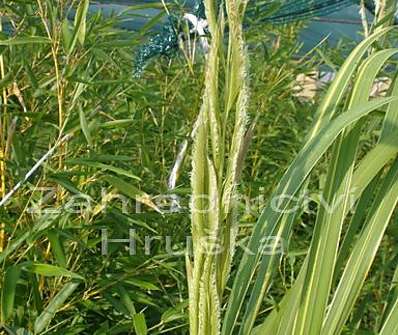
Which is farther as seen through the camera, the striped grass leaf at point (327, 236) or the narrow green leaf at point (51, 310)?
the narrow green leaf at point (51, 310)

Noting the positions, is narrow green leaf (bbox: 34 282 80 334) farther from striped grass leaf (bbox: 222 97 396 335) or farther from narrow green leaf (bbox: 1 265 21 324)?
striped grass leaf (bbox: 222 97 396 335)

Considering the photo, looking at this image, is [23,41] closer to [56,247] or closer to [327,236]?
[56,247]

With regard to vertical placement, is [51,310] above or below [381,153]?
below

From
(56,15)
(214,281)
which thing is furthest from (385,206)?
(56,15)

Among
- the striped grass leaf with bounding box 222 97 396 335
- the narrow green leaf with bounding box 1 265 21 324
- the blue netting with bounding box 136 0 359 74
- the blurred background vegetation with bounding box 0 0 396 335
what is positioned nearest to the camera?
the striped grass leaf with bounding box 222 97 396 335

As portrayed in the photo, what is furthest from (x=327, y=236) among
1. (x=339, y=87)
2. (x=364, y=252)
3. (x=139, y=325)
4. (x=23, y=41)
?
(x=23, y=41)

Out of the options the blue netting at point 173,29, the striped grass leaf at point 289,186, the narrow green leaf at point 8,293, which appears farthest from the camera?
the blue netting at point 173,29

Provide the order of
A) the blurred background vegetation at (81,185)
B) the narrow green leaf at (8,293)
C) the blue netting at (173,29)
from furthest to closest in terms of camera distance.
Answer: the blue netting at (173,29), the blurred background vegetation at (81,185), the narrow green leaf at (8,293)

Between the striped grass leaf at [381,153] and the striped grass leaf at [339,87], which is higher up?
the striped grass leaf at [339,87]

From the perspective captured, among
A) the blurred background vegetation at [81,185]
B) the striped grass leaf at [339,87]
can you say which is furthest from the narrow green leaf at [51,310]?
the striped grass leaf at [339,87]

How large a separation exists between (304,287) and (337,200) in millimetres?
91

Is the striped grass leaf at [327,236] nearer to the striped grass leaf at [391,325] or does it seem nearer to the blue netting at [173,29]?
the striped grass leaf at [391,325]

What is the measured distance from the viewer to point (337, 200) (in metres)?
0.78

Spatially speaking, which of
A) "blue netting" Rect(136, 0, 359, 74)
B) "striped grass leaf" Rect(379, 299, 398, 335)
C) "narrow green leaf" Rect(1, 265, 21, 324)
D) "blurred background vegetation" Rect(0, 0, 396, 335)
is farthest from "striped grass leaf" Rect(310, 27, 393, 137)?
"blue netting" Rect(136, 0, 359, 74)
